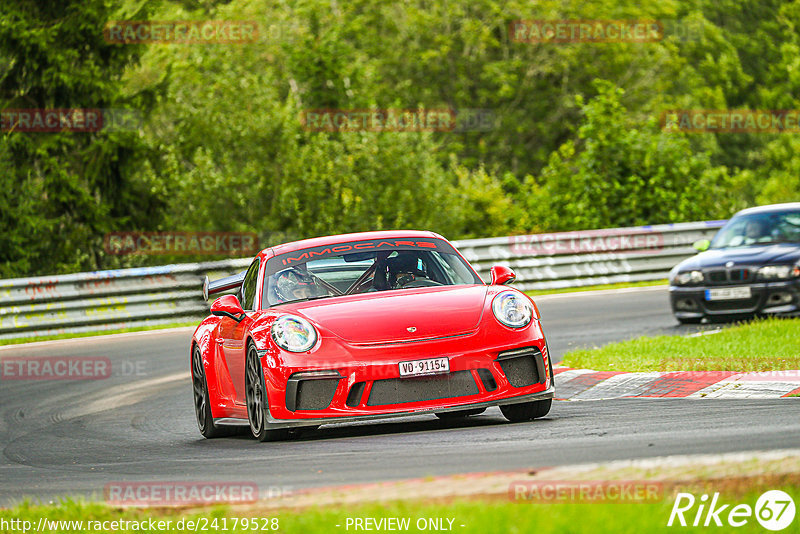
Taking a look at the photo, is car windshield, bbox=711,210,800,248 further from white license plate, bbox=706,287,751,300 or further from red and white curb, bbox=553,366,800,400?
red and white curb, bbox=553,366,800,400

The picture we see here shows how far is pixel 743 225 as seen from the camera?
17141 mm

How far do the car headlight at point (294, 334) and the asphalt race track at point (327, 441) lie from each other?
0.63 m

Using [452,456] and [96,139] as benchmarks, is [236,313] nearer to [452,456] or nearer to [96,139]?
[452,456]

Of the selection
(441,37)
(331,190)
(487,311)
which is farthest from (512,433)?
(441,37)

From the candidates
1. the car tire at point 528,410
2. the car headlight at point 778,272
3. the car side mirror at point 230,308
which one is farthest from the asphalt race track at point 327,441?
the car headlight at point 778,272

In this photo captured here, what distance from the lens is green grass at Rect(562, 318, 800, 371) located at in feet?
36.1

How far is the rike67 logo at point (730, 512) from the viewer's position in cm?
478

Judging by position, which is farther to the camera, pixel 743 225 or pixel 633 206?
pixel 633 206

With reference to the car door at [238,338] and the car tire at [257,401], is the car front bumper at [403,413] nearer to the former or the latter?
the car tire at [257,401]

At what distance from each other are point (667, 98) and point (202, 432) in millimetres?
48974

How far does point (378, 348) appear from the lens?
328 inches

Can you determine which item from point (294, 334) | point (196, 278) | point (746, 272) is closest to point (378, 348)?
point (294, 334)

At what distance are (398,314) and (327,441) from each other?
0.93 m

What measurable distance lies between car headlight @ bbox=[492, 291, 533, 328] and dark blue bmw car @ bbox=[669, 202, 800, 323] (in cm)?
740
